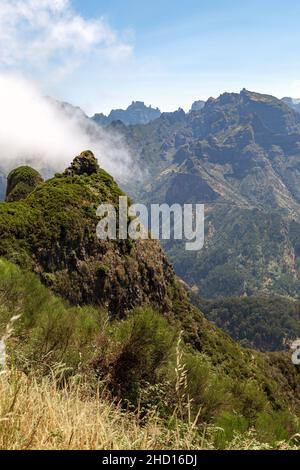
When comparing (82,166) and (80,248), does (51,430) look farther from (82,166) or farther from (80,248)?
(82,166)

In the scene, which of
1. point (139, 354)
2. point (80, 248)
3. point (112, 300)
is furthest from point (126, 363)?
point (112, 300)

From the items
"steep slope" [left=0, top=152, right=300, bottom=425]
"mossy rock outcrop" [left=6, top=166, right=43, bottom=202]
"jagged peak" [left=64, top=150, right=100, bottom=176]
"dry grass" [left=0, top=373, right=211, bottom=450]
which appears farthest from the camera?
"mossy rock outcrop" [left=6, top=166, right=43, bottom=202]

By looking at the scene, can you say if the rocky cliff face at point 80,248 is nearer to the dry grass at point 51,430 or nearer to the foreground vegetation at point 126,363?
the foreground vegetation at point 126,363

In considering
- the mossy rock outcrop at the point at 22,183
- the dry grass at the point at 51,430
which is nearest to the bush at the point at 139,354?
the dry grass at the point at 51,430

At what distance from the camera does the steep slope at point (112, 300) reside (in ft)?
31.8

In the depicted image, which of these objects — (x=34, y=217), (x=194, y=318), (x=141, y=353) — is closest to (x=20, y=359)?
(x=141, y=353)

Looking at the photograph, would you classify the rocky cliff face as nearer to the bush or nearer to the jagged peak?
the jagged peak

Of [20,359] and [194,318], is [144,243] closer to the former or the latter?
[194,318]

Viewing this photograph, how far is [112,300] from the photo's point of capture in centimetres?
4372

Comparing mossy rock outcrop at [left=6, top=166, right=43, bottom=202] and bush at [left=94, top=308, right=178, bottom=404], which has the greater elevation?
mossy rock outcrop at [left=6, top=166, right=43, bottom=202]

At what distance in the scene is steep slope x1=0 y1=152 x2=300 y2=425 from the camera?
9.69m

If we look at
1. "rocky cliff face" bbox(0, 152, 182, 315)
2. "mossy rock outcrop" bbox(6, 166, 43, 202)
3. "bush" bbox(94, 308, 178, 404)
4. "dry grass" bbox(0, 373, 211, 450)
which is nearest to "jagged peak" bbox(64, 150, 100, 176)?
"rocky cliff face" bbox(0, 152, 182, 315)
